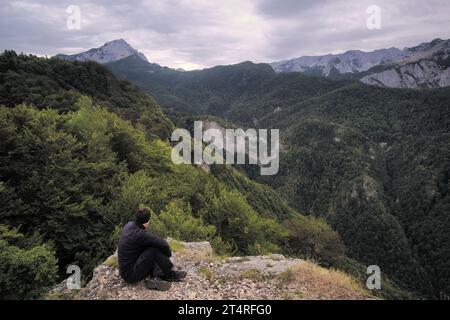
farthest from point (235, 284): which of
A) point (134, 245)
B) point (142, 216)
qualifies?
point (142, 216)

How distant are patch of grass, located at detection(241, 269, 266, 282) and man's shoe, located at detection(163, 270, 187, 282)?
2194mm

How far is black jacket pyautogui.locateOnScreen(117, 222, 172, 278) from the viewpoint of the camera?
1077cm

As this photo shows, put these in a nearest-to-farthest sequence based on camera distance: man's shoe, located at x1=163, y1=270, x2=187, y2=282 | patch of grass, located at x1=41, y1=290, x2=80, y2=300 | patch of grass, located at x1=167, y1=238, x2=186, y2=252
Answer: patch of grass, located at x1=41, y1=290, x2=80, y2=300 → man's shoe, located at x1=163, y1=270, x2=187, y2=282 → patch of grass, located at x1=167, y1=238, x2=186, y2=252

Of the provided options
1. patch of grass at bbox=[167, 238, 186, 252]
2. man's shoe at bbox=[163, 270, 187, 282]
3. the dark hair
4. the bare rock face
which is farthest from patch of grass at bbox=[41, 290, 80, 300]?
patch of grass at bbox=[167, 238, 186, 252]

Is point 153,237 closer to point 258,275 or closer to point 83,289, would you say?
point 83,289

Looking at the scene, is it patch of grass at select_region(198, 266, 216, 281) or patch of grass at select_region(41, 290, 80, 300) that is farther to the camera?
patch of grass at select_region(198, 266, 216, 281)

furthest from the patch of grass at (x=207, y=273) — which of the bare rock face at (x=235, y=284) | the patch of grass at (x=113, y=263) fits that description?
the patch of grass at (x=113, y=263)

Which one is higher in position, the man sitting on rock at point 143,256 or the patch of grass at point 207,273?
the man sitting on rock at point 143,256

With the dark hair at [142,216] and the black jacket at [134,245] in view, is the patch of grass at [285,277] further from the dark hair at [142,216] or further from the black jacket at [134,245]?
the dark hair at [142,216]

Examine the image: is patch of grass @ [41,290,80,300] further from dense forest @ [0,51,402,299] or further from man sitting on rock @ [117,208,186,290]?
dense forest @ [0,51,402,299]

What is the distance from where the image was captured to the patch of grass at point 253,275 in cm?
1230

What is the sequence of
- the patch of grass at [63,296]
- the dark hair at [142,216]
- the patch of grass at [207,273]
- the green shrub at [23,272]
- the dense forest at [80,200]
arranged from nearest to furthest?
the patch of grass at [63,296]
the dark hair at [142,216]
the patch of grass at [207,273]
the green shrub at [23,272]
the dense forest at [80,200]

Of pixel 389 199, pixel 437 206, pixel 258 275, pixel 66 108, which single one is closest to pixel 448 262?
pixel 437 206

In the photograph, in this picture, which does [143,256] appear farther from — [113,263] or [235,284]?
[235,284]
